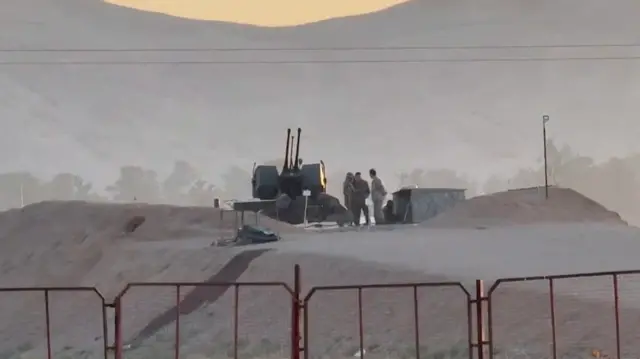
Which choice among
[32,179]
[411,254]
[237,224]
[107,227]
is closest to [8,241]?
[107,227]

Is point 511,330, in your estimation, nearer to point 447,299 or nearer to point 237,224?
point 447,299

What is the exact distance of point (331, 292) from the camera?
11641 mm

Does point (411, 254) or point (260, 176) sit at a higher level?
point (260, 176)

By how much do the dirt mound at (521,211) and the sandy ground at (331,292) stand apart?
157 cm

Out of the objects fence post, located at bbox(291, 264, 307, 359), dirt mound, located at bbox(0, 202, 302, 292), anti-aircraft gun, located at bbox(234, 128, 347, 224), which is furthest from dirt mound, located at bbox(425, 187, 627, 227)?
fence post, located at bbox(291, 264, 307, 359)

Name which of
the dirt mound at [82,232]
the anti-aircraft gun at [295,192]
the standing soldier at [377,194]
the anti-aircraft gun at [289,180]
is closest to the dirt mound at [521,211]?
the standing soldier at [377,194]

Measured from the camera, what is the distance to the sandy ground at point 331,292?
383 inches

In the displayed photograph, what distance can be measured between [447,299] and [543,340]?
1782mm

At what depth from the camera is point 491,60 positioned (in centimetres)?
5403

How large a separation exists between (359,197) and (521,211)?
4341mm

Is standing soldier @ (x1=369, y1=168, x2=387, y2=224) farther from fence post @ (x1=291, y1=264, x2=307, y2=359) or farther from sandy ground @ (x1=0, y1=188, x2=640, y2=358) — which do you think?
fence post @ (x1=291, y1=264, x2=307, y2=359)

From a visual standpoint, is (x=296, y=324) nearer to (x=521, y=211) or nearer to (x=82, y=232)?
(x=82, y=232)

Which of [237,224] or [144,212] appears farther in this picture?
[144,212]

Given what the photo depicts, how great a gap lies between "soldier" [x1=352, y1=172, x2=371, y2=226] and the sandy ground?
4.77 ft
